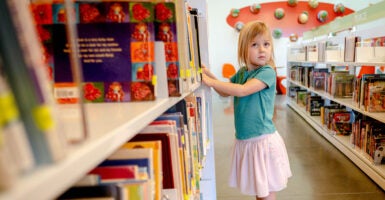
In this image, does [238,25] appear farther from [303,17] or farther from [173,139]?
[173,139]

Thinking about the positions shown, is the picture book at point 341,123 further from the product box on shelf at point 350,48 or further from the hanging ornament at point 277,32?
the hanging ornament at point 277,32

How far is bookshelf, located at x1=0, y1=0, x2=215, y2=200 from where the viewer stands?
0.30m

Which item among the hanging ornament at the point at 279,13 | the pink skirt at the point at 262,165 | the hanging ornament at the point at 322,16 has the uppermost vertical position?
the hanging ornament at the point at 279,13

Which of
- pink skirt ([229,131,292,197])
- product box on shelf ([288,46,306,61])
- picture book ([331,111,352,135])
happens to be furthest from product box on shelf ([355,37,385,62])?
product box on shelf ([288,46,306,61])

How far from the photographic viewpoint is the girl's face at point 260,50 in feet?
6.51

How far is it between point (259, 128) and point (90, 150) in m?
1.65

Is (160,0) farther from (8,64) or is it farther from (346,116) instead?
(346,116)

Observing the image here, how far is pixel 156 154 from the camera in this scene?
779 millimetres

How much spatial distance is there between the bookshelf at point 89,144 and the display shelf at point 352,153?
8.73ft

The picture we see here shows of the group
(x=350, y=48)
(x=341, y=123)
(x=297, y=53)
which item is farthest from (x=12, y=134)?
(x=297, y=53)

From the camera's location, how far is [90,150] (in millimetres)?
388

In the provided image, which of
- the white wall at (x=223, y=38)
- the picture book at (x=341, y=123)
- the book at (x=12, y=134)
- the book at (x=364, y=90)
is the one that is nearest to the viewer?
the book at (x=12, y=134)

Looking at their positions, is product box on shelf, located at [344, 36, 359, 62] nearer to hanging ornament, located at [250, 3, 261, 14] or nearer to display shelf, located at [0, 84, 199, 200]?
display shelf, located at [0, 84, 199, 200]

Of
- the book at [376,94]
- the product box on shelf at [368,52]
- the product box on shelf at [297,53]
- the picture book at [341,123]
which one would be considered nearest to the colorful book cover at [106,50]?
the book at [376,94]
